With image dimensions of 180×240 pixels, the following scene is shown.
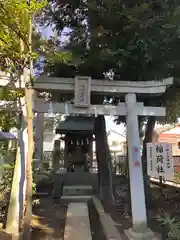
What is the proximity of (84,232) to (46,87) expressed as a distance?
339 cm

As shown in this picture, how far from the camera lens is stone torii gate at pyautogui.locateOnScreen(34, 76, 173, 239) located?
5.72 metres

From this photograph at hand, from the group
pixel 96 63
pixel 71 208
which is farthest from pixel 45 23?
pixel 71 208

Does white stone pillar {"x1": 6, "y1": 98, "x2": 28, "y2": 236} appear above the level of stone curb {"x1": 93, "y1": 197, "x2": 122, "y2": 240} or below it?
above

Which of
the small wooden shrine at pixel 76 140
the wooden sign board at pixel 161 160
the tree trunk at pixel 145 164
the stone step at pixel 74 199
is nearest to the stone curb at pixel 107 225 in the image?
the stone step at pixel 74 199

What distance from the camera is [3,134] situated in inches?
244

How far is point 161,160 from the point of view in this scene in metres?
6.06

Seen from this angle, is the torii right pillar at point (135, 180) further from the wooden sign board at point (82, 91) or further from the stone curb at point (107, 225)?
the wooden sign board at point (82, 91)

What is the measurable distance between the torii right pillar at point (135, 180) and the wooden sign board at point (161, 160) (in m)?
0.56

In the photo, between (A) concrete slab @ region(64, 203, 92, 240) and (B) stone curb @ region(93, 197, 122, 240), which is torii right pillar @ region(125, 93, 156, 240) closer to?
(B) stone curb @ region(93, 197, 122, 240)

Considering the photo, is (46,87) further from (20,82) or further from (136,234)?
(136,234)

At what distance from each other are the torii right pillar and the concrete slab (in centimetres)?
95

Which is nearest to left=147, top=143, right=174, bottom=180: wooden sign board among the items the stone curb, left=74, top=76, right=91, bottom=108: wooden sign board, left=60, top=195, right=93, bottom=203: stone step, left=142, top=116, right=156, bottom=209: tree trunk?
left=142, top=116, right=156, bottom=209: tree trunk

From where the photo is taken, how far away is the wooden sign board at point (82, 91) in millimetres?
5941

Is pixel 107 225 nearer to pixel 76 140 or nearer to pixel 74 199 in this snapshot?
pixel 74 199
